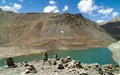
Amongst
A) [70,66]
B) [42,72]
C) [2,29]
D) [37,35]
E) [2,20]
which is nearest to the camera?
[42,72]

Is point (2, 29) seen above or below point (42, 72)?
above

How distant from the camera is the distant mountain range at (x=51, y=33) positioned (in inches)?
4909

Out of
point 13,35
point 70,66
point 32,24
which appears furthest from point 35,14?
point 70,66

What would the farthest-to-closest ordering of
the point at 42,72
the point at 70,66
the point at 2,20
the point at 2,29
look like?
the point at 2,20 → the point at 2,29 → the point at 70,66 → the point at 42,72

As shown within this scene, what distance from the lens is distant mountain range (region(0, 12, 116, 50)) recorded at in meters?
125

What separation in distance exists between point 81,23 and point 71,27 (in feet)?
40.2

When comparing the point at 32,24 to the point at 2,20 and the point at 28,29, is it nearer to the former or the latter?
the point at 28,29

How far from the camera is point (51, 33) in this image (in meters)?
135

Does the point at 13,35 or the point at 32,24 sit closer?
the point at 13,35

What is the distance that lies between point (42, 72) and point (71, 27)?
11438cm

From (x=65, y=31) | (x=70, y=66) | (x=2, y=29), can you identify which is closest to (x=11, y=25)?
(x=2, y=29)

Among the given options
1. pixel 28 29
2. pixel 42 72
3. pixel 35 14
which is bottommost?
pixel 42 72

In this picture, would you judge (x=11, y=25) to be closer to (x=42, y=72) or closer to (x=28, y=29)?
(x=28, y=29)

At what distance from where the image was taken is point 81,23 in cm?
15050
